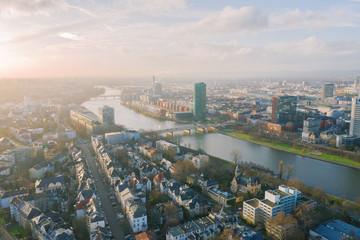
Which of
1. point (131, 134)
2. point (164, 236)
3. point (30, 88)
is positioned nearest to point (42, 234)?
point (164, 236)

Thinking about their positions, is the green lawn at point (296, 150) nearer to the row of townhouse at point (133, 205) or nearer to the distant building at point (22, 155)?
the row of townhouse at point (133, 205)

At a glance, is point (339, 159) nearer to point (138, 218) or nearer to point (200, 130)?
point (200, 130)

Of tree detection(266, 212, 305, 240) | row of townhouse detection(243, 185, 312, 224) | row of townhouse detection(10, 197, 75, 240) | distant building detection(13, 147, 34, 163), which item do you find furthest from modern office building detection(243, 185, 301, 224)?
distant building detection(13, 147, 34, 163)

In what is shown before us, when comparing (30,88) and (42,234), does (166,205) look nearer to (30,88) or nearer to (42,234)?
(42,234)

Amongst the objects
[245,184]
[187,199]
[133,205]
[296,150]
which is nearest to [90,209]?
[133,205]

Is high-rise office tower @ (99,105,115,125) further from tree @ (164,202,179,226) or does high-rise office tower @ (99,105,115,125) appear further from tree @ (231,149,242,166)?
tree @ (164,202,179,226)
